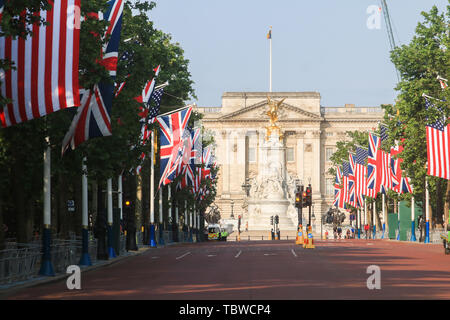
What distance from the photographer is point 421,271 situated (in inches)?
1232

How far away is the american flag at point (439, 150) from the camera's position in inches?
1956

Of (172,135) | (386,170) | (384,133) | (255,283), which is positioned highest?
(384,133)

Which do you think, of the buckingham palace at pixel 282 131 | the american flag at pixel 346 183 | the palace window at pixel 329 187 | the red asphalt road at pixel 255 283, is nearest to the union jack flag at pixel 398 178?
the american flag at pixel 346 183

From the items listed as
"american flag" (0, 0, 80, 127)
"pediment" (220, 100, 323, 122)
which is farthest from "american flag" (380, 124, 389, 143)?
"pediment" (220, 100, 323, 122)

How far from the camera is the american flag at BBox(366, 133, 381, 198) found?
71.4 m

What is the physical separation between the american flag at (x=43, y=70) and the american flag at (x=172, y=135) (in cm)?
3004

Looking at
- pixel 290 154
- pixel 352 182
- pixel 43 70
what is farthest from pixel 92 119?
pixel 290 154

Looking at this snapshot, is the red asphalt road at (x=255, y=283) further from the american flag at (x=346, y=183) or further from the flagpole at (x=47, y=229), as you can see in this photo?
the american flag at (x=346, y=183)

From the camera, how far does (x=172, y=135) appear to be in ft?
180

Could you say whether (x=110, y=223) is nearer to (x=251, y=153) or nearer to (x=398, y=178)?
(x=398, y=178)

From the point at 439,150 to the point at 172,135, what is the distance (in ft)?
48.8

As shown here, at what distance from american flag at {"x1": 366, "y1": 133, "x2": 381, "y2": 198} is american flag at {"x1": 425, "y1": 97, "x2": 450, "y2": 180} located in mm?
20070
